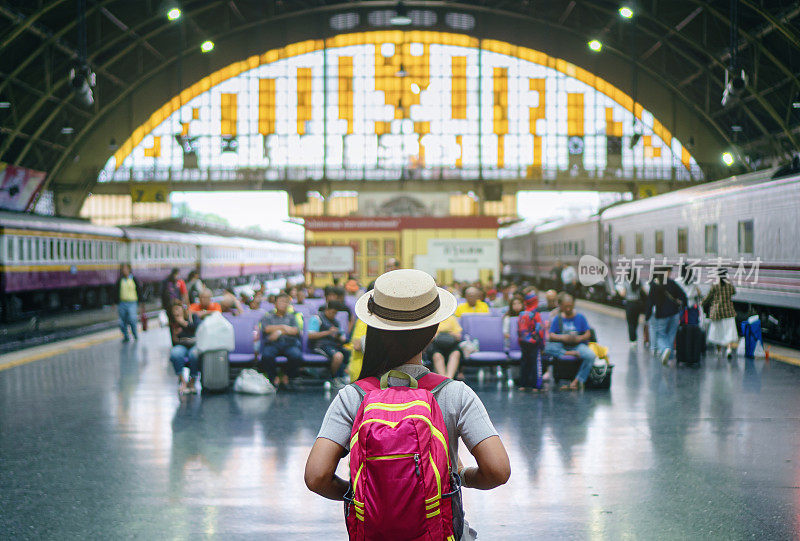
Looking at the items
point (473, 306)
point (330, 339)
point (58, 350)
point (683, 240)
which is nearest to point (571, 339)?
point (473, 306)

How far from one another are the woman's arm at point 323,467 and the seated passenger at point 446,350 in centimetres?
773

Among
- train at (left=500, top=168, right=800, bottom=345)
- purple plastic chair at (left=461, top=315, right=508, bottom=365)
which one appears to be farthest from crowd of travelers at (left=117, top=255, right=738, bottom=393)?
train at (left=500, top=168, right=800, bottom=345)

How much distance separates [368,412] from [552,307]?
9.95 meters

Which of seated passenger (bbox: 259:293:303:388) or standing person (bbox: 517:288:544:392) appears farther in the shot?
seated passenger (bbox: 259:293:303:388)

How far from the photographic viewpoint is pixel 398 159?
49.7 m

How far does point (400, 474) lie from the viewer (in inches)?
91.0

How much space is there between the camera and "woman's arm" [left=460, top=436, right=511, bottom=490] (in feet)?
8.19

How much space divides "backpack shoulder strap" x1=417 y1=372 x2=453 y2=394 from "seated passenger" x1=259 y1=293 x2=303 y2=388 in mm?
8358

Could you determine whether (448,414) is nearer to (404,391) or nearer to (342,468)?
(404,391)

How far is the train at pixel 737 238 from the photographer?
15.5 metres

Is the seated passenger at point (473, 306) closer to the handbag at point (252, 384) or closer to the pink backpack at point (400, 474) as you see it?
the handbag at point (252, 384)

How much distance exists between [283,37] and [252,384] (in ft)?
142

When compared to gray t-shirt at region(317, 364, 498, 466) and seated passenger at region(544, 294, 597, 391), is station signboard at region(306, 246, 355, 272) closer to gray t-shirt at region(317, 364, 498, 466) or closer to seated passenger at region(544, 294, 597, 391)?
seated passenger at region(544, 294, 597, 391)

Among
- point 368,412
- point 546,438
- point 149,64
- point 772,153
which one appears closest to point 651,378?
point 546,438
